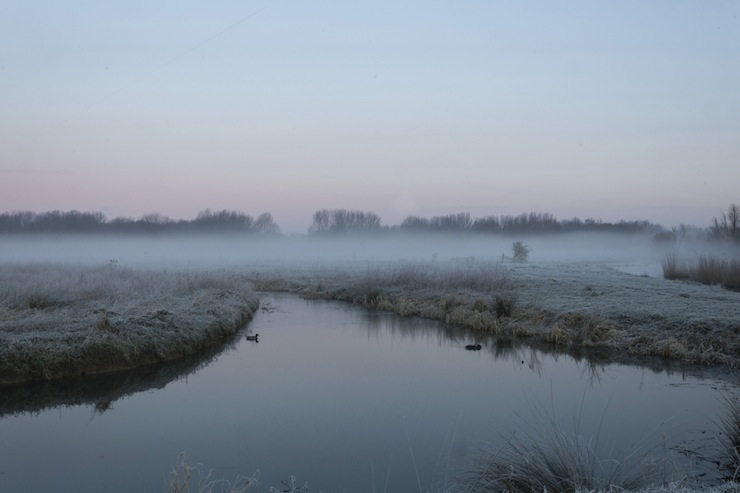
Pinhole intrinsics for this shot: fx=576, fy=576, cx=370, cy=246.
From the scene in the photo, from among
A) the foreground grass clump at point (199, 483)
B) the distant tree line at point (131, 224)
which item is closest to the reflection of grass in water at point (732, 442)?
→ the foreground grass clump at point (199, 483)

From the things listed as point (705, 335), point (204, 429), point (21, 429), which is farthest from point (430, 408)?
point (705, 335)

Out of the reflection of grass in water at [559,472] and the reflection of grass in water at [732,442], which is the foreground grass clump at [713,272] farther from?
the reflection of grass in water at [559,472]

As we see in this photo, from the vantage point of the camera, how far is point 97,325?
36.6 ft

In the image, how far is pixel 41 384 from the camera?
966 centimetres

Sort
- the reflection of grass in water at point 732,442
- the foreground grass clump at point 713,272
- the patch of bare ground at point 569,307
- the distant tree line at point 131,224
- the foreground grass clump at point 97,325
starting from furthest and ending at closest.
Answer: the distant tree line at point 131,224 < the foreground grass clump at point 713,272 < the patch of bare ground at point 569,307 < the foreground grass clump at point 97,325 < the reflection of grass in water at point 732,442

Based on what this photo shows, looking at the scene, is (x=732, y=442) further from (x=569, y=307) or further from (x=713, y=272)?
(x=713, y=272)

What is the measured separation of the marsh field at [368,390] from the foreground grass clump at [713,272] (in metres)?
2.57

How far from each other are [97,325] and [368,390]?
5.45 meters

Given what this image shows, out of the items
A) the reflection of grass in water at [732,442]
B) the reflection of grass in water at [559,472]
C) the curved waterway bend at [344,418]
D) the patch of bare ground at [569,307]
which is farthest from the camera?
the patch of bare ground at [569,307]

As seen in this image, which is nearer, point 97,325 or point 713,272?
point 97,325

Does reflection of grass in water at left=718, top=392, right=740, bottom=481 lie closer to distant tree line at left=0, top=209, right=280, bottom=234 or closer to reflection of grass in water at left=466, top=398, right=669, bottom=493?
reflection of grass in water at left=466, top=398, right=669, bottom=493

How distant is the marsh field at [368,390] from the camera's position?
243 inches

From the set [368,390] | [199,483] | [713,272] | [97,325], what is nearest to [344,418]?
[368,390]

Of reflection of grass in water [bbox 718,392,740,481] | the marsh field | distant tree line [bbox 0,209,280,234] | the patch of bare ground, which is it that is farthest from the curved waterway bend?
distant tree line [bbox 0,209,280,234]
